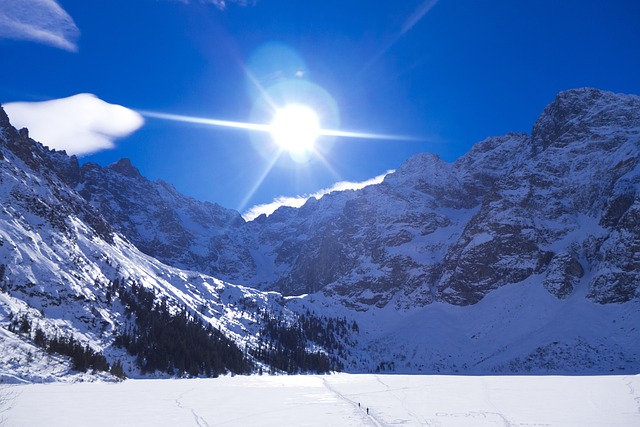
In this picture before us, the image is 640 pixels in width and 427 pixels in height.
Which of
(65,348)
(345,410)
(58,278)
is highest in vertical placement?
(58,278)

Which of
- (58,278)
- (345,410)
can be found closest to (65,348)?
(58,278)

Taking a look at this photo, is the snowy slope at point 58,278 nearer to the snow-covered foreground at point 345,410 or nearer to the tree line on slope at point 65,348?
the tree line on slope at point 65,348

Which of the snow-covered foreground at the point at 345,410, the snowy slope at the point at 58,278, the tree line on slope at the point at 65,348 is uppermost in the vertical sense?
the snowy slope at the point at 58,278

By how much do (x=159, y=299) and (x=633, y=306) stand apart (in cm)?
15547

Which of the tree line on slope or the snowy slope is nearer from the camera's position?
the tree line on slope

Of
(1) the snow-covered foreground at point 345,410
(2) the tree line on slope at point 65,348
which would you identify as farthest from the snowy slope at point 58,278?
(1) the snow-covered foreground at point 345,410

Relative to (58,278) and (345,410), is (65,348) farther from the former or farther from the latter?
(345,410)

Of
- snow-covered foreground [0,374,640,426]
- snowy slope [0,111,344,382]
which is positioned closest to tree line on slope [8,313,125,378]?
snowy slope [0,111,344,382]

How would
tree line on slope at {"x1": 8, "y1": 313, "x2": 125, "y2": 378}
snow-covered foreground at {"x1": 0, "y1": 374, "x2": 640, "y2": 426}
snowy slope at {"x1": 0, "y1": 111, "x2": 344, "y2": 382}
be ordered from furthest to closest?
snowy slope at {"x1": 0, "y1": 111, "x2": 344, "y2": 382} → tree line on slope at {"x1": 8, "y1": 313, "x2": 125, "y2": 378} → snow-covered foreground at {"x1": 0, "y1": 374, "x2": 640, "y2": 426}

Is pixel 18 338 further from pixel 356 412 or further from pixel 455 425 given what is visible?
pixel 455 425

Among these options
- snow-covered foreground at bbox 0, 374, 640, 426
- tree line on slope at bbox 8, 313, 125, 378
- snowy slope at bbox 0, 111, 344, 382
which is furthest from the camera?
snowy slope at bbox 0, 111, 344, 382

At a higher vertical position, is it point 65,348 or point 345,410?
point 65,348

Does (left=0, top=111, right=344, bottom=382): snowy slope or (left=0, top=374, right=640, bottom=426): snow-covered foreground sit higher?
(left=0, top=111, right=344, bottom=382): snowy slope

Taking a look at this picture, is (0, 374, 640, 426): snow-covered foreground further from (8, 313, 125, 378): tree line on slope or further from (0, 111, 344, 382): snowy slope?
(8, 313, 125, 378): tree line on slope
